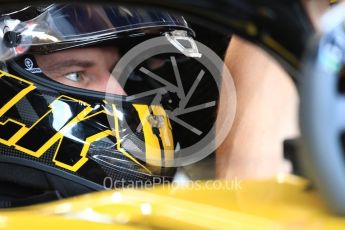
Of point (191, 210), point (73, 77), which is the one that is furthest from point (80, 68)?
point (191, 210)

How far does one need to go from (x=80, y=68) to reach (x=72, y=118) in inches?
4.8

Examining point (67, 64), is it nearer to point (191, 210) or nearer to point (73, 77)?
point (73, 77)

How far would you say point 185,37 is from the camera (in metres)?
1.13

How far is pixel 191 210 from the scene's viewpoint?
43 centimetres

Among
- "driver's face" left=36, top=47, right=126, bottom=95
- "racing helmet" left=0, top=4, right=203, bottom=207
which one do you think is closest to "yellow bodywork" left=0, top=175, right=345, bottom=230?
"racing helmet" left=0, top=4, right=203, bottom=207

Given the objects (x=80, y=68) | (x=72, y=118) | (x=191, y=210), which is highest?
(x=80, y=68)

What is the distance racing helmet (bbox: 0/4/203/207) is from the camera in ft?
3.14

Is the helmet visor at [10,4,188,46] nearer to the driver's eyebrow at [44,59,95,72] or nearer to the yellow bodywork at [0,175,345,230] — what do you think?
the driver's eyebrow at [44,59,95,72]

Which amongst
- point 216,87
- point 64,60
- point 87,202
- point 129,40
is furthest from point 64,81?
point 87,202

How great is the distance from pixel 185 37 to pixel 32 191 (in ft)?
1.32

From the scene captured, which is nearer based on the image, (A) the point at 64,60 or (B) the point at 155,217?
(B) the point at 155,217

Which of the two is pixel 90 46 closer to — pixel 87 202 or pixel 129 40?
pixel 129 40

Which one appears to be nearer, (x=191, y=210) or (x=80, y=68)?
(x=191, y=210)

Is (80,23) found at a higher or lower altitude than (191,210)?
higher
